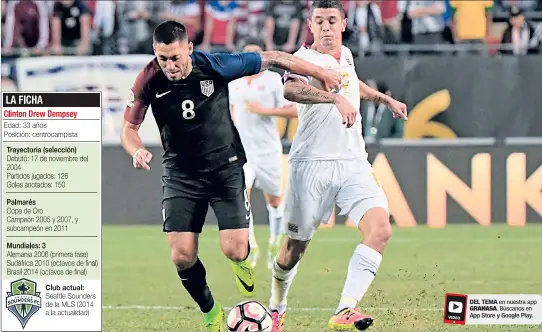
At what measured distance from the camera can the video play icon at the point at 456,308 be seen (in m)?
7.40

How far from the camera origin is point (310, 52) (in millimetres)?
8844

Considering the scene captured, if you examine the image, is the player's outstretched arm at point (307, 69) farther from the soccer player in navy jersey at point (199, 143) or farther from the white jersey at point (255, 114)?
the white jersey at point (255, 114)

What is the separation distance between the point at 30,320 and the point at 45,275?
242 millimetres

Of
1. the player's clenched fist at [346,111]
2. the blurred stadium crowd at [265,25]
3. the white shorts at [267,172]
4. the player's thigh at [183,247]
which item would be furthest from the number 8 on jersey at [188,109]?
the blurred stadium crowd at [265,25]

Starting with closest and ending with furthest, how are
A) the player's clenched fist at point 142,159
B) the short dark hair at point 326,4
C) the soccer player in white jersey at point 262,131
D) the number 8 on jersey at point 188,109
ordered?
the player's clenched fist at point 142,159 → the number 8 on jersey at point 188,109 → the short dark hair at point 326,4 → the soccer player in white jersey at point 262,131

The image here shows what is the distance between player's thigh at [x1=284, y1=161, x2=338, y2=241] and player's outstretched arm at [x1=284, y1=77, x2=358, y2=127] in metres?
0.54

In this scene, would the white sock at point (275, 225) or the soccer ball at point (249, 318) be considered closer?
the soccer ball at point (249, 318)

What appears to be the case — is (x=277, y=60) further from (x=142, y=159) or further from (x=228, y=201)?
(x=142, y=159)

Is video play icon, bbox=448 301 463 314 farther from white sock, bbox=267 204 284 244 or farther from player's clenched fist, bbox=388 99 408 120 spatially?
white sock, bbox=267 204 284 244

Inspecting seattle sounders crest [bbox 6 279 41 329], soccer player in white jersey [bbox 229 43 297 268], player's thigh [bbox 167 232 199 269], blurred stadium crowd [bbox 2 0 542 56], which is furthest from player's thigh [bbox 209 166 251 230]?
blurred stadium crowd [bbox 2 0 542 56]

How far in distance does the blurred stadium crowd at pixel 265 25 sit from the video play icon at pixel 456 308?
9903 mm

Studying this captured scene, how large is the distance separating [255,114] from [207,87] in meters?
4.93

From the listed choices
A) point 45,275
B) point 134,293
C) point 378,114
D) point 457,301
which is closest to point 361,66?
point 378,114

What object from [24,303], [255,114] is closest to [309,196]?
[24,303]
